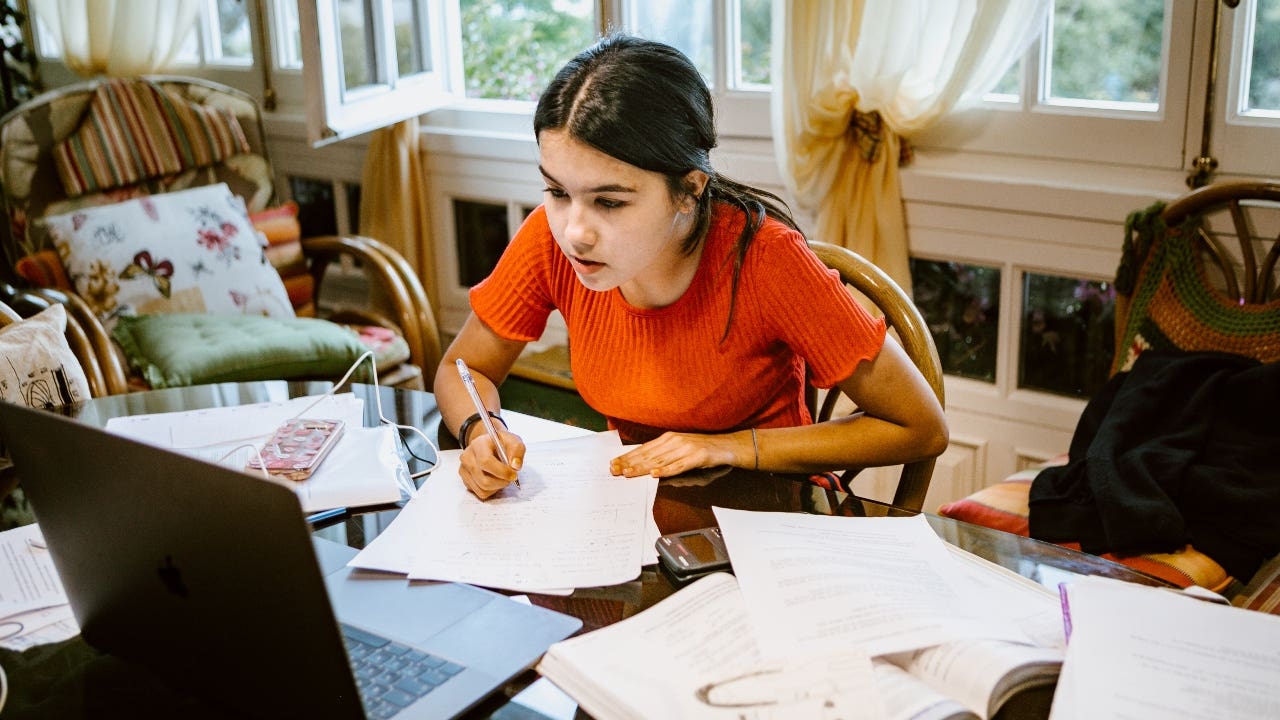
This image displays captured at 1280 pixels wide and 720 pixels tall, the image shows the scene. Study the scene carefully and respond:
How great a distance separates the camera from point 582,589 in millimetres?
1045

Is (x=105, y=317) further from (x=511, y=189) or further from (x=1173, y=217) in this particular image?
(x=1173, y=217)

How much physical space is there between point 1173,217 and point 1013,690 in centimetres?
138

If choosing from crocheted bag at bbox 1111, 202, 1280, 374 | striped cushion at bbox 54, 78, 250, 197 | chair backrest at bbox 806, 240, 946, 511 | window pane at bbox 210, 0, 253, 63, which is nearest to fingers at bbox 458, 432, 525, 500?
chair backrest at bbox 806, 240, 946, 511

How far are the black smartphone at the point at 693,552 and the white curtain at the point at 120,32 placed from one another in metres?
3.11

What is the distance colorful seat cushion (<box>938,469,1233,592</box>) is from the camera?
1606mm

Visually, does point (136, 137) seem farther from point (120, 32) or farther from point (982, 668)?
point (982, 668)

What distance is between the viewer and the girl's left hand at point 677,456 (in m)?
1.27

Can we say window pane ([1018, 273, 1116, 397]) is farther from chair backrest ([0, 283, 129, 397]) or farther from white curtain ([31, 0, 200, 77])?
white curtain ([31, 0, 200, 77])

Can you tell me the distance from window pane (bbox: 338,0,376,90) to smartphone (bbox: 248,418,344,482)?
53.0 inches

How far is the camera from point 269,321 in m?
2.62

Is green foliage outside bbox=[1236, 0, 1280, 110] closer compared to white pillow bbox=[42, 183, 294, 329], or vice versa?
green foliage outside bbox=[1236, 0, 1280, 110]

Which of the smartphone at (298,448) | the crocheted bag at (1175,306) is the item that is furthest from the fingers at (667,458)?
the crocheted bag at (1175,306)

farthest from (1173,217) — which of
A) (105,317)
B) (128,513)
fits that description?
(105,317)

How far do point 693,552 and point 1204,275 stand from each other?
1340 millimetres
